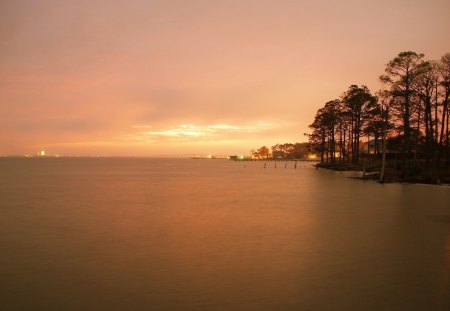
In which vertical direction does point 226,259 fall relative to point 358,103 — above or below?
below

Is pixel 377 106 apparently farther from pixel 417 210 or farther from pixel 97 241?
pixel 97 241

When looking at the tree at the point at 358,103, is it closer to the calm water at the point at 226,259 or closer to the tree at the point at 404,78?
the tree at the point at 404,78

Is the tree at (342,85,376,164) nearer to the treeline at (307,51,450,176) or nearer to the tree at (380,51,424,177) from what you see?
the treeline at (307,51,450,176)

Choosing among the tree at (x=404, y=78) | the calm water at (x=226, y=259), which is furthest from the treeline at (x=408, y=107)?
the calm water at (x=226, y=259)

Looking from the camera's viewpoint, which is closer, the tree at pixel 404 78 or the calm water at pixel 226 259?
the calm water at pixel 226 259

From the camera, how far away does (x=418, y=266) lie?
12.4 metres

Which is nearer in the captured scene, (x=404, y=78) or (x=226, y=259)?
(x=226, y=259)

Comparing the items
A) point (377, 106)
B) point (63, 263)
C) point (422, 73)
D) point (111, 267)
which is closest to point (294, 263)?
point (111, 267)

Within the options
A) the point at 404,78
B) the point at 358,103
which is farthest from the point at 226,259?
the point at 358,103

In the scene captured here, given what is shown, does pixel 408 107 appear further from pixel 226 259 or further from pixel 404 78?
pixel 226 259

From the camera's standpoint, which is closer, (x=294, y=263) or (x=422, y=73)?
(x=294, y=263)

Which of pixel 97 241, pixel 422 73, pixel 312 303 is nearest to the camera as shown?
pixel 312 303

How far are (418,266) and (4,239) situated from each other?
1646 cm

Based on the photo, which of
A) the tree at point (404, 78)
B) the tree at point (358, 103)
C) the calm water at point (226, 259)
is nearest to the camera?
the calm water at point (226, 259)
